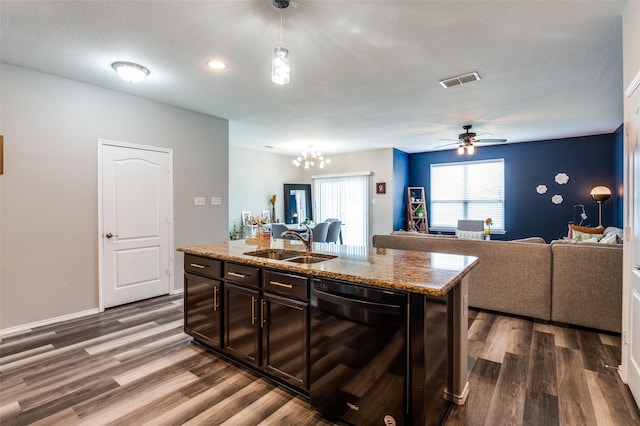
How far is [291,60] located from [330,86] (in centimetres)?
74

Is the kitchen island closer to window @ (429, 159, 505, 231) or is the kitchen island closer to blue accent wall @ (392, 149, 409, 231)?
blue accent wall @ (392, 149, 409, 231)

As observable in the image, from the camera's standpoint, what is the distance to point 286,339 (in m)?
2.02

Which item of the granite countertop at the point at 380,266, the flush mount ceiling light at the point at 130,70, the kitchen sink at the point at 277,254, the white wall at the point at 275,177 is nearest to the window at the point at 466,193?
the white wall at the point at 275,177

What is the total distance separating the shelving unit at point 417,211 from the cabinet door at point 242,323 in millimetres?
5912

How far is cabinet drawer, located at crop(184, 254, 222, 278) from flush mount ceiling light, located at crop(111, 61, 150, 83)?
180 cm

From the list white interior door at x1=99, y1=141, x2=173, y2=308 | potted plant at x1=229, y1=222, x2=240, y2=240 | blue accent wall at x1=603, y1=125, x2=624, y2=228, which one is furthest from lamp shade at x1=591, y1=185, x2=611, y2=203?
white interior door at x1=99, y1=141, x2=173, y2=308

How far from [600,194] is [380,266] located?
5.90 m

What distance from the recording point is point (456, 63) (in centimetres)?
299

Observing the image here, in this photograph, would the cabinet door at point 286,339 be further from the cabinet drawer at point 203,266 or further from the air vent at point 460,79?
the air vent at point 460,79

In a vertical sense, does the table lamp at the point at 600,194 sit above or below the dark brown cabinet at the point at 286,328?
above

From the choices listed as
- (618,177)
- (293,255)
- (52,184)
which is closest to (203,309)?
(293,255)

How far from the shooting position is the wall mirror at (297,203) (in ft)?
26.9

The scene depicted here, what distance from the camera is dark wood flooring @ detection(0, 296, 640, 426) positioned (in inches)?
72.8

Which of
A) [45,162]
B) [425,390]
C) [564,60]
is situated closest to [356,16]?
[564,60]
